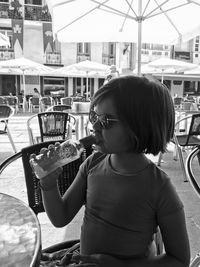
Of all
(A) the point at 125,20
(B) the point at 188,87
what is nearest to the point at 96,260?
(A) the point at 125,20

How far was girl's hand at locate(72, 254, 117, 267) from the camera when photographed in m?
0.90

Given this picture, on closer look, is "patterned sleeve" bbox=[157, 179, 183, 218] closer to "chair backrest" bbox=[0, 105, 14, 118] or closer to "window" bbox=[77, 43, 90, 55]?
"chair backrest" bbox=[0, 105, 14, 118]

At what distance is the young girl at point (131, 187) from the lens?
0.89m

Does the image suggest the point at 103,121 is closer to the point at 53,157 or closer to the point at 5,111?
the point at 53,157

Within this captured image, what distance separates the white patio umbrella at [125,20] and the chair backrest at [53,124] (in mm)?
1484

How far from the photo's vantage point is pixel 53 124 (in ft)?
13.4

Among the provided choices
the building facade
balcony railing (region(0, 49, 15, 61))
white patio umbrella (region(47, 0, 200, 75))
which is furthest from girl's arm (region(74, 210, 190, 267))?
balcony railing (region(0, 49, 15, 61))

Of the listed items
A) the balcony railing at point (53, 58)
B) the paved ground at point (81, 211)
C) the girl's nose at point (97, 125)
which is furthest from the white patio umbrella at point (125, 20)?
the balcony railing at point (53, 58)

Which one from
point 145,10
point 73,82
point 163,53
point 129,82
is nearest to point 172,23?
point 145,10

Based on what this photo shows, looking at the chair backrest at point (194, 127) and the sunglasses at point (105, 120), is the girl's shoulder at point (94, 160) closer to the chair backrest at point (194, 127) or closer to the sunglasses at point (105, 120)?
the sunglasses at point (105, 120)

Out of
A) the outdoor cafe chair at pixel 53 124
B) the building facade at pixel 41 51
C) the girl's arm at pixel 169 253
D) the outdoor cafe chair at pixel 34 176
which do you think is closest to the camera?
the girl's arm at pixel 169 253

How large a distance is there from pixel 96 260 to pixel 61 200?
9.9 inches

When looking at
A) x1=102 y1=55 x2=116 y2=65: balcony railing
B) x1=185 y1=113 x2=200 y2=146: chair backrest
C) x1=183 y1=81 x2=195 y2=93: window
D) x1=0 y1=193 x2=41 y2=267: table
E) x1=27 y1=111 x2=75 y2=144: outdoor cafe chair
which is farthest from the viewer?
x1=183 y1=81 x2=195 y2=93: window

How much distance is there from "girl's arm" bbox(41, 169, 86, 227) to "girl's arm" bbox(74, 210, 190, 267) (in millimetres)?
191
